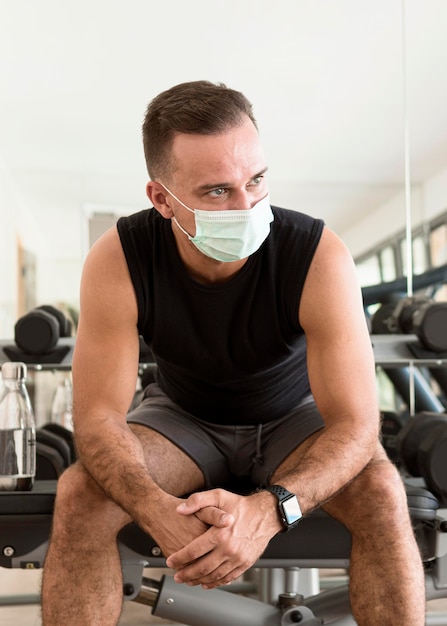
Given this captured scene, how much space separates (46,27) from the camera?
323 centimetres

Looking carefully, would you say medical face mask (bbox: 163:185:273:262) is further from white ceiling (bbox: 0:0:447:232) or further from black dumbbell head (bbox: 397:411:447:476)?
white ceiling (bbox: 0:0:447:232)

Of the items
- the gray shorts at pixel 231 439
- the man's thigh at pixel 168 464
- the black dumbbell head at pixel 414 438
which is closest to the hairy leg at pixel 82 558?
the man's thigh at pixel 168 464

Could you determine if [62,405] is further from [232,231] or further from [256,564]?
[232,231]

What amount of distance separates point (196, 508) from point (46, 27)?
2.39 meters

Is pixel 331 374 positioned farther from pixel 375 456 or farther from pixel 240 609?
pixel 240 609

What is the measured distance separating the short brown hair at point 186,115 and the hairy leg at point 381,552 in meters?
0.76

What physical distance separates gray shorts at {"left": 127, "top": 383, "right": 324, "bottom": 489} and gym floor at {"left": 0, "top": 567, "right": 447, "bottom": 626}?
2.50ft

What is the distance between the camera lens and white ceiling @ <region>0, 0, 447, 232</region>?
3.26 m

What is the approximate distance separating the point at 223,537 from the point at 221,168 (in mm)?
717

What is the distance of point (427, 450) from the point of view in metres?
2.14

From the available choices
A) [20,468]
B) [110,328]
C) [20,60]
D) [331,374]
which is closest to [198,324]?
[110,328]

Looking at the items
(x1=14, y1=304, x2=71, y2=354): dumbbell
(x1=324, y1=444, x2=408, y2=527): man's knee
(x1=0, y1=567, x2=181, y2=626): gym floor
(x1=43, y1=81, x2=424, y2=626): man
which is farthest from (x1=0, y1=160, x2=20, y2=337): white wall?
(x1=324, y1=444, x2=408, y2=527): man's knee

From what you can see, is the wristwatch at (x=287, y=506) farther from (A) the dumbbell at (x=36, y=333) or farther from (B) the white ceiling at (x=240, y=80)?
(B) the white ceiling at (x=240, y=80)

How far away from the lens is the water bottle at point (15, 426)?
218cm
